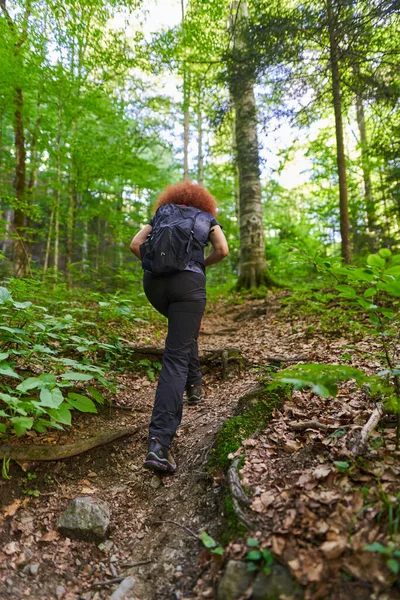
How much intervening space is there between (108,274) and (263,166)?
5.16 meters

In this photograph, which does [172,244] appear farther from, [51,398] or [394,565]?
[394,565]

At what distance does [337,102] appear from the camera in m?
6.29

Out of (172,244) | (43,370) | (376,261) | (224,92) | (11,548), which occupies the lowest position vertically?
(11,548)

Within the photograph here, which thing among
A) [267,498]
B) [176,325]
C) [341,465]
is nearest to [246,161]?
[176,325]

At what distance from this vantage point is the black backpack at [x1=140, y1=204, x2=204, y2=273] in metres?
2.97

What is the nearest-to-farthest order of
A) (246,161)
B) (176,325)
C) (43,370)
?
(176,325), (43,370), (246,161)

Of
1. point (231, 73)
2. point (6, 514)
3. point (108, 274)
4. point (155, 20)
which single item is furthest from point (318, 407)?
point (155, 20)

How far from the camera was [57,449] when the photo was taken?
280 cm

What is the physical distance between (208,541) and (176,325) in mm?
1619

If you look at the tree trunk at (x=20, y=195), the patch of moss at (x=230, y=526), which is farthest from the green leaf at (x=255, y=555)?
the tree trunk at (x=20, y=195)

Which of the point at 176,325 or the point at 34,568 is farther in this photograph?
the point at 176,325

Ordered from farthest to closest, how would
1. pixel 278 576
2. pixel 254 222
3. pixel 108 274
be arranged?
pixel 108 274, pixel 254 222, pixel 278 576

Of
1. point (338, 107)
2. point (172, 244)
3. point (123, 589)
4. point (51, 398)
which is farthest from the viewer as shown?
point (338, 107)

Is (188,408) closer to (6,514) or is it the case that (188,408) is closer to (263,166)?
(6,514)
